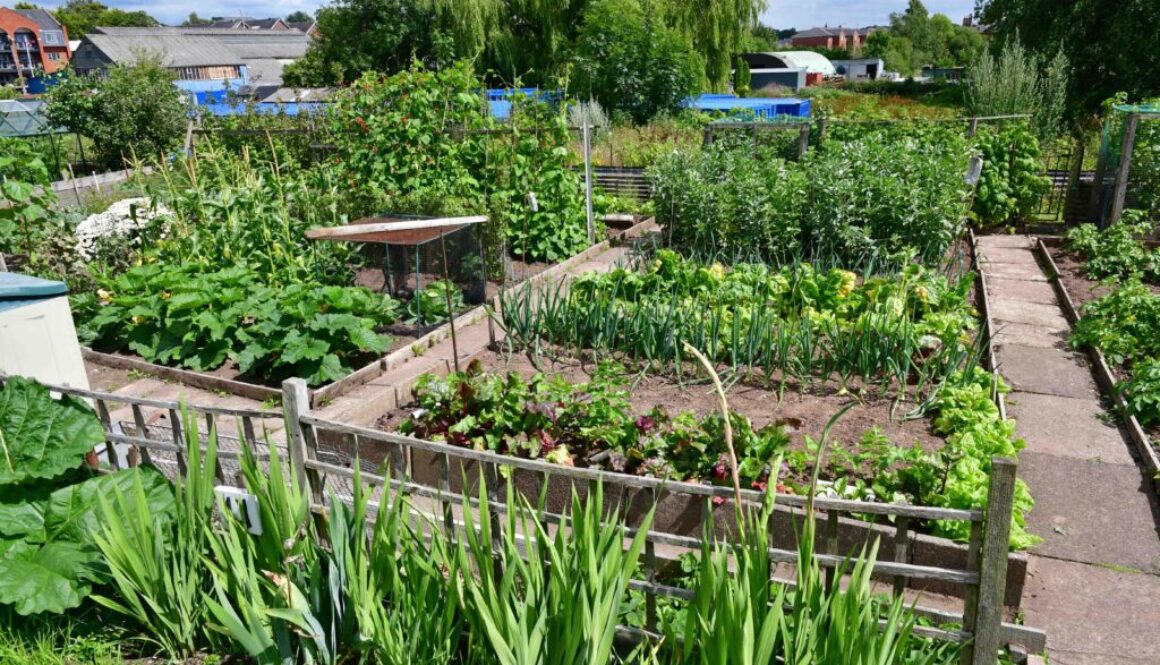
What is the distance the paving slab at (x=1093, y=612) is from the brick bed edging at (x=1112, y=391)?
0.95m

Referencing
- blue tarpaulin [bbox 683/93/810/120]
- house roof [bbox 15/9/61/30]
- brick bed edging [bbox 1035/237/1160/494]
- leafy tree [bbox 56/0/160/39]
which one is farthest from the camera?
leafy tree [bbox 56/0/160/39]

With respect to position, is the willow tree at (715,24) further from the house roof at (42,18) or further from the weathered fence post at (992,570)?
Answer: the house roof at (42,18)

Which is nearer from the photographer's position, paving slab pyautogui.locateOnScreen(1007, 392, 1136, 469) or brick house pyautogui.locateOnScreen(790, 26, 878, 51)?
paving slab pyautogui.locateOnScreen(1007, 392, 1136, 469)

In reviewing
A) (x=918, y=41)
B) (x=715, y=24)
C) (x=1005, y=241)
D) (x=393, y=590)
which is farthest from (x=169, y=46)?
(x=918, y=41)

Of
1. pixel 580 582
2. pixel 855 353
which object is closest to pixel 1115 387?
pixel 855 353

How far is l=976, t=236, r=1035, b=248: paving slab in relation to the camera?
9.44 meters

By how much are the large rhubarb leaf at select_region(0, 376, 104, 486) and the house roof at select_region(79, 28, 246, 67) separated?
5618 centimetres

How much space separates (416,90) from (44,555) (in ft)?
20.8

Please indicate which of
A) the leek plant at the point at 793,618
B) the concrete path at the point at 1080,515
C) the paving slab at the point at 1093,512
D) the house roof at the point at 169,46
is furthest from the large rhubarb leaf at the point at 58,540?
the house roof at the point at 169,46

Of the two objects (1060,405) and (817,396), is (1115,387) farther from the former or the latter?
(817,396)

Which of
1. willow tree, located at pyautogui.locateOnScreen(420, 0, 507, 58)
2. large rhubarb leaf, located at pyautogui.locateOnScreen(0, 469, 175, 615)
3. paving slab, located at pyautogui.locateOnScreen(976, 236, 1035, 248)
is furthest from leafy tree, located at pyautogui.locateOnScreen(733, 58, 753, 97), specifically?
large rhubarb leaf, located at pyautogui.locateOnScreen(0, 469, 175, 615)

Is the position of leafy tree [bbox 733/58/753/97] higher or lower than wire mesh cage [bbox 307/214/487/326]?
higher

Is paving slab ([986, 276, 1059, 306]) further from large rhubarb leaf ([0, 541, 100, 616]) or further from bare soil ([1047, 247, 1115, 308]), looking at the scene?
large rhubarb leaf ([0, 541, 100, 616])

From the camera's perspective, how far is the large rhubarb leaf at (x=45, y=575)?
287 cm
